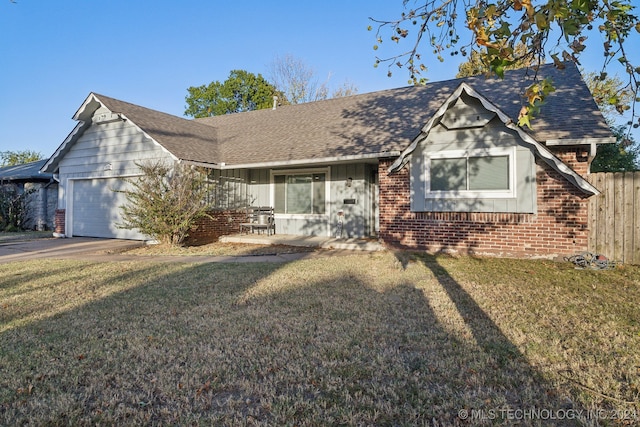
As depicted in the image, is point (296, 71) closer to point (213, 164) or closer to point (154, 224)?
point (213, 164)

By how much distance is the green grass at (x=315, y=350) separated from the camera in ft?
8.45

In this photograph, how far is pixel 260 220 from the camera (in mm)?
13633

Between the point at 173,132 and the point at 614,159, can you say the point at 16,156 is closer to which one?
the point at 173,132

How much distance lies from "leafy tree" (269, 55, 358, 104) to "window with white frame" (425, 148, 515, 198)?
2239 centimetres

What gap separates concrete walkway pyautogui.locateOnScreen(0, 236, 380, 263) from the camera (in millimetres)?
9023

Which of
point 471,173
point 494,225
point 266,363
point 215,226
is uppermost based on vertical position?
point 471,173

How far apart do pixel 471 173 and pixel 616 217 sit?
3046 millimetres

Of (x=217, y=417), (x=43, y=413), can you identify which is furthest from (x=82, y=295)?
(x=217, y=417)

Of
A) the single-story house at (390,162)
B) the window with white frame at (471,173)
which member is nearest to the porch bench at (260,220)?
the single-story house at (390,162)

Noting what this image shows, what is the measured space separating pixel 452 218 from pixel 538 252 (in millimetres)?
1996

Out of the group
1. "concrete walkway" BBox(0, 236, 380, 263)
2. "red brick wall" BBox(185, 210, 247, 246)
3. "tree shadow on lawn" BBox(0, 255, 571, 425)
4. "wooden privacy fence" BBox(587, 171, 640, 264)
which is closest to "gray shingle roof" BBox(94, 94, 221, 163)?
"red brick wall" BBox(185, 210, 247, 246)

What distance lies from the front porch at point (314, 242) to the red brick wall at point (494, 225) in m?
0.62

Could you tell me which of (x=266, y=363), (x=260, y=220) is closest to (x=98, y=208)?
(x=260, y=220)

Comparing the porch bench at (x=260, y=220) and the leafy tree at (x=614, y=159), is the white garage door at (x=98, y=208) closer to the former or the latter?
the porch bench at (x=260, y=220)
